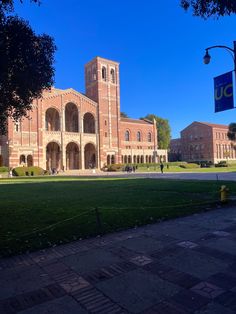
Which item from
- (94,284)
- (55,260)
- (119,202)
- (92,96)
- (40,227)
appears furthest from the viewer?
(92,96)

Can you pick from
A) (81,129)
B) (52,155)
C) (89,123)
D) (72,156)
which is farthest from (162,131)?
(52,155)

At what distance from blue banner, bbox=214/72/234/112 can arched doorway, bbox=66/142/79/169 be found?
2314 inches

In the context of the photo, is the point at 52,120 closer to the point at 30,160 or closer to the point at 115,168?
the point at 30,160

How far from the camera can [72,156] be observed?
7000cm

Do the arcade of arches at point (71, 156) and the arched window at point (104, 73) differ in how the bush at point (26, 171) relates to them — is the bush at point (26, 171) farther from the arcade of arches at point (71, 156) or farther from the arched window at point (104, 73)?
the arched window at point (104, 73)

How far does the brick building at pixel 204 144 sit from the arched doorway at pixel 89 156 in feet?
176

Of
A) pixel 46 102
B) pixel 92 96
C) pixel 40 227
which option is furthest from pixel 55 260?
pixel 92 96

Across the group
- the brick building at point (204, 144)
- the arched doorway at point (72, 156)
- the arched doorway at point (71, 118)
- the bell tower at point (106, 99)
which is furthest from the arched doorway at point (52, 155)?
the brick building at point (204, 144)

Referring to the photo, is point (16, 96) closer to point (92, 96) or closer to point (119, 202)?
point (119, 202)

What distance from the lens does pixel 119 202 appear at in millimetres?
12812

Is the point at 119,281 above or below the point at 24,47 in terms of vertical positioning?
below

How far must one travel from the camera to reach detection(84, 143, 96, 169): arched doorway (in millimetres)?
69562

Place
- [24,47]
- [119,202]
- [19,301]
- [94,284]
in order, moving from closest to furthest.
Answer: [19,301] < [94,284] < [24,47] < [119,202]

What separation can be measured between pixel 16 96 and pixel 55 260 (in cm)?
740
